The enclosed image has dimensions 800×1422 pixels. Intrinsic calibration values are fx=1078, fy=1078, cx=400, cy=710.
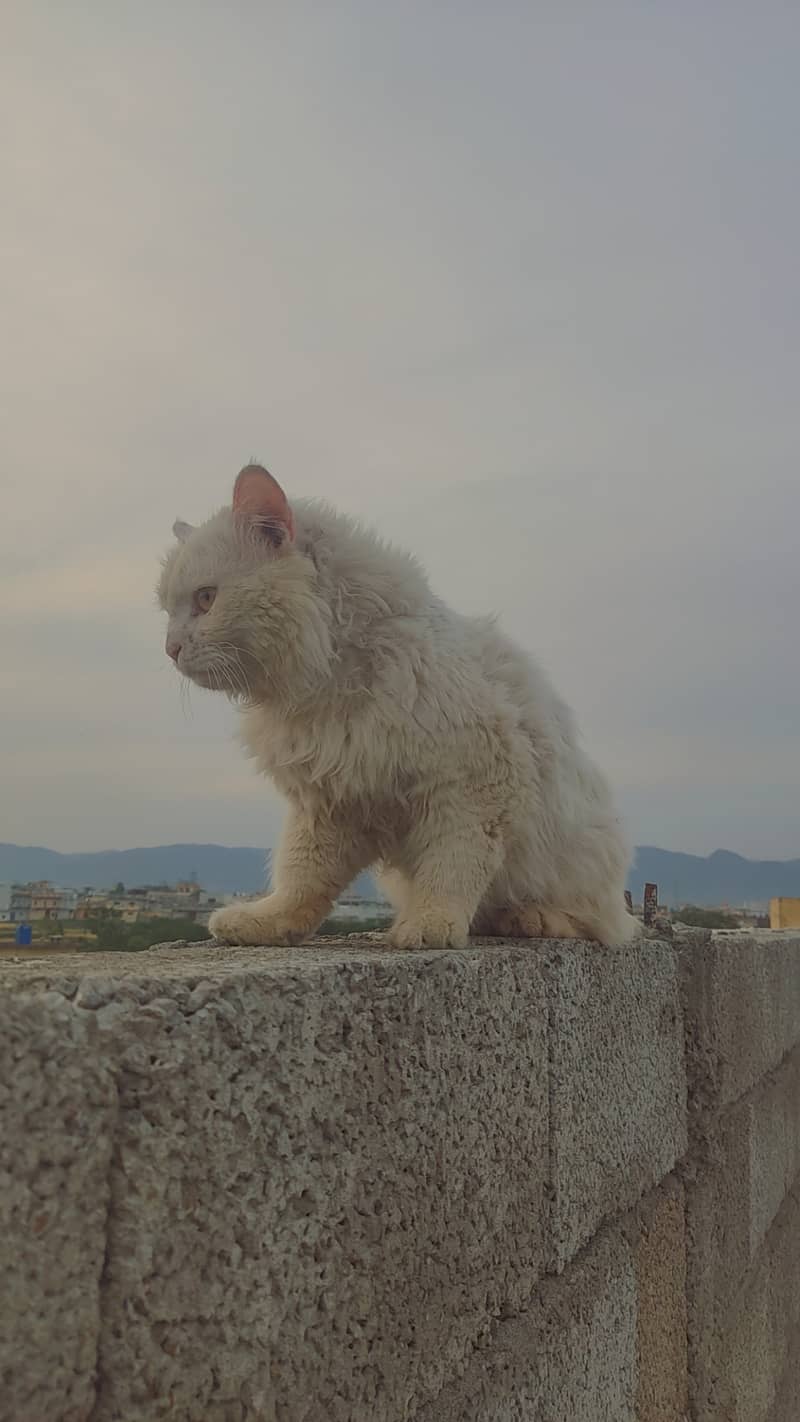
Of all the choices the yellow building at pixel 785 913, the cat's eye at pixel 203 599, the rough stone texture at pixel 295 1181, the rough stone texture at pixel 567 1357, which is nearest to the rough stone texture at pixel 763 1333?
the rough stone texture at pixel 567 1357

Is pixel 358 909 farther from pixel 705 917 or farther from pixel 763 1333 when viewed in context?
pixel 705 917

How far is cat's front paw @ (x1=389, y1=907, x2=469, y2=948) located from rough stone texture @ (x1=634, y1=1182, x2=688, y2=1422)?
985mm

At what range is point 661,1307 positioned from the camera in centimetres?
253

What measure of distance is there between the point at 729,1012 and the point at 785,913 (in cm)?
417

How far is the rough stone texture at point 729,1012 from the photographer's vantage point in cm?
279

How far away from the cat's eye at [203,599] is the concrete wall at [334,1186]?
0.69 m

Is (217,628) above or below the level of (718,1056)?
above

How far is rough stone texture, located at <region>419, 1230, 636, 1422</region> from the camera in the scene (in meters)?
1.51

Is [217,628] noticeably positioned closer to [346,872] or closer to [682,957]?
[346,872]

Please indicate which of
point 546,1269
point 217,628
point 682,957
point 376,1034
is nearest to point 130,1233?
point 376,1034

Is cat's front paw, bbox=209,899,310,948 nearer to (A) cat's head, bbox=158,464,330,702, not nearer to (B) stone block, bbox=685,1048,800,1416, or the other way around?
(A) cat's head, bbox=158,464,330,702

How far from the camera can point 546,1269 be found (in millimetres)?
1754

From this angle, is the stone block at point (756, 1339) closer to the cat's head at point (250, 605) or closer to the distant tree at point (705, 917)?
the distant tree at point (705, 917)

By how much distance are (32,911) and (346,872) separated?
240 centimetres
